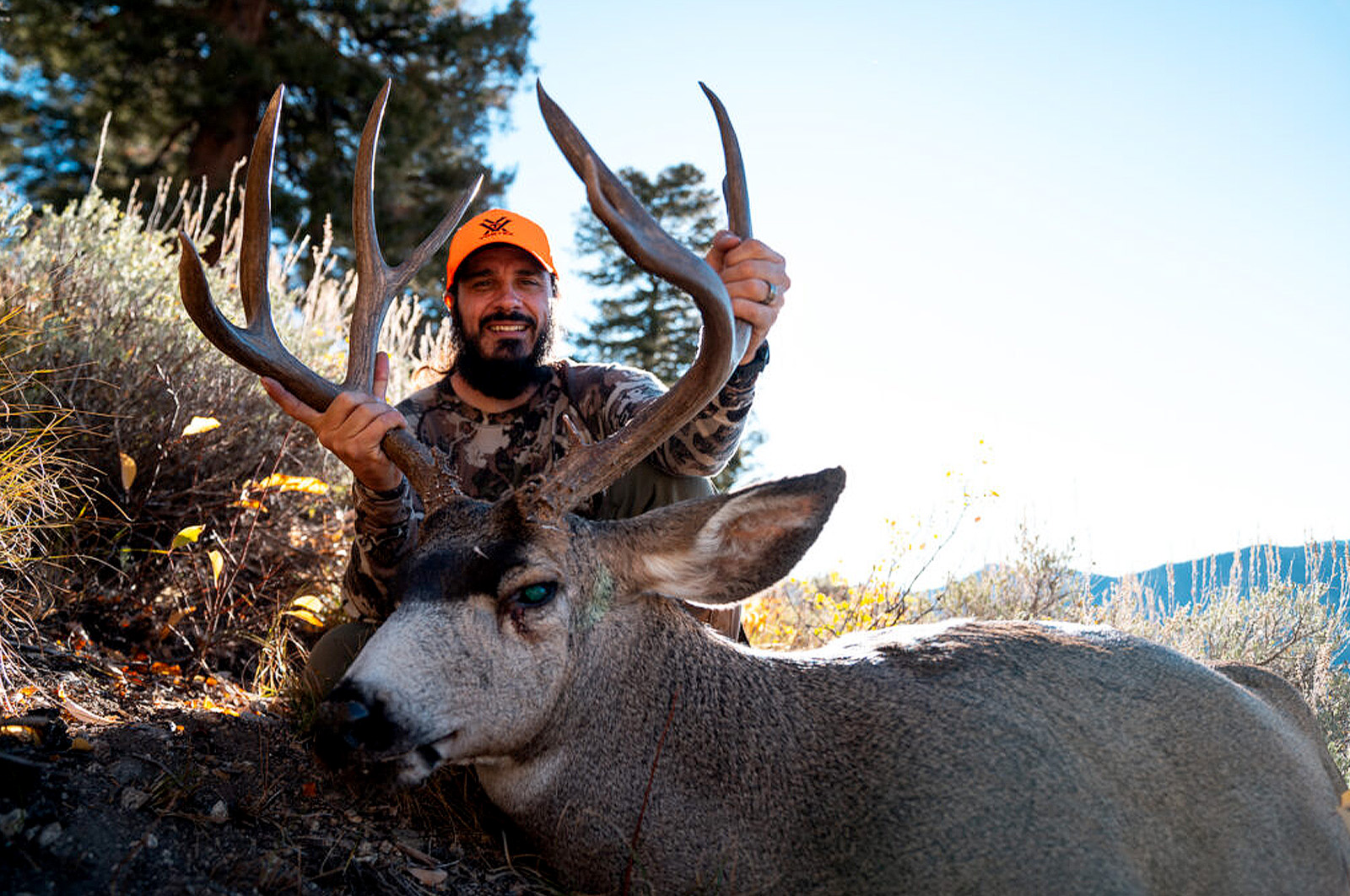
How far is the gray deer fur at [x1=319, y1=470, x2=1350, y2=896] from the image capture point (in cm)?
258

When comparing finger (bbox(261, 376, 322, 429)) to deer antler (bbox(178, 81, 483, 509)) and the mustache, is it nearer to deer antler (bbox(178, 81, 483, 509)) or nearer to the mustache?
deer antler (bbox(178, 81, 483, 509))

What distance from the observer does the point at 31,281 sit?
496 centimetres

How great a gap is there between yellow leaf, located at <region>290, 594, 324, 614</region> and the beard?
125cm

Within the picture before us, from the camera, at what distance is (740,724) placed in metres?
2.85

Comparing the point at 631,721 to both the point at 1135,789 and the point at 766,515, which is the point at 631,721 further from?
the point at 1135,789

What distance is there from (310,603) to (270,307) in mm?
1626

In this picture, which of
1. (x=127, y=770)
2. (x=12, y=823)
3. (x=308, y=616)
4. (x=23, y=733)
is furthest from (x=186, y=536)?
(x=12, y=823)

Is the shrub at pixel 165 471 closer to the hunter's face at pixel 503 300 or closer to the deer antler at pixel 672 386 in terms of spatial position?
the hunter's face at pixel 503 300

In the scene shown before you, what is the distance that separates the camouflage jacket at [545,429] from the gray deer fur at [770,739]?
118cm

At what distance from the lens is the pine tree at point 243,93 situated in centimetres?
1538

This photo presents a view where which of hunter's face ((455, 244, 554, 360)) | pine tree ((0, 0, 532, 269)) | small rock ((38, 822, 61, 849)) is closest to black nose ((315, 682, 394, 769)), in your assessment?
small rock ((38, 822, 61, 849))

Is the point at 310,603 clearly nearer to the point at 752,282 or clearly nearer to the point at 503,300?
the point at 503,300

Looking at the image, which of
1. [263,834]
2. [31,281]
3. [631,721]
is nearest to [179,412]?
[31,281]

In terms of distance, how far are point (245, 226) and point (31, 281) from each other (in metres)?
2.45
